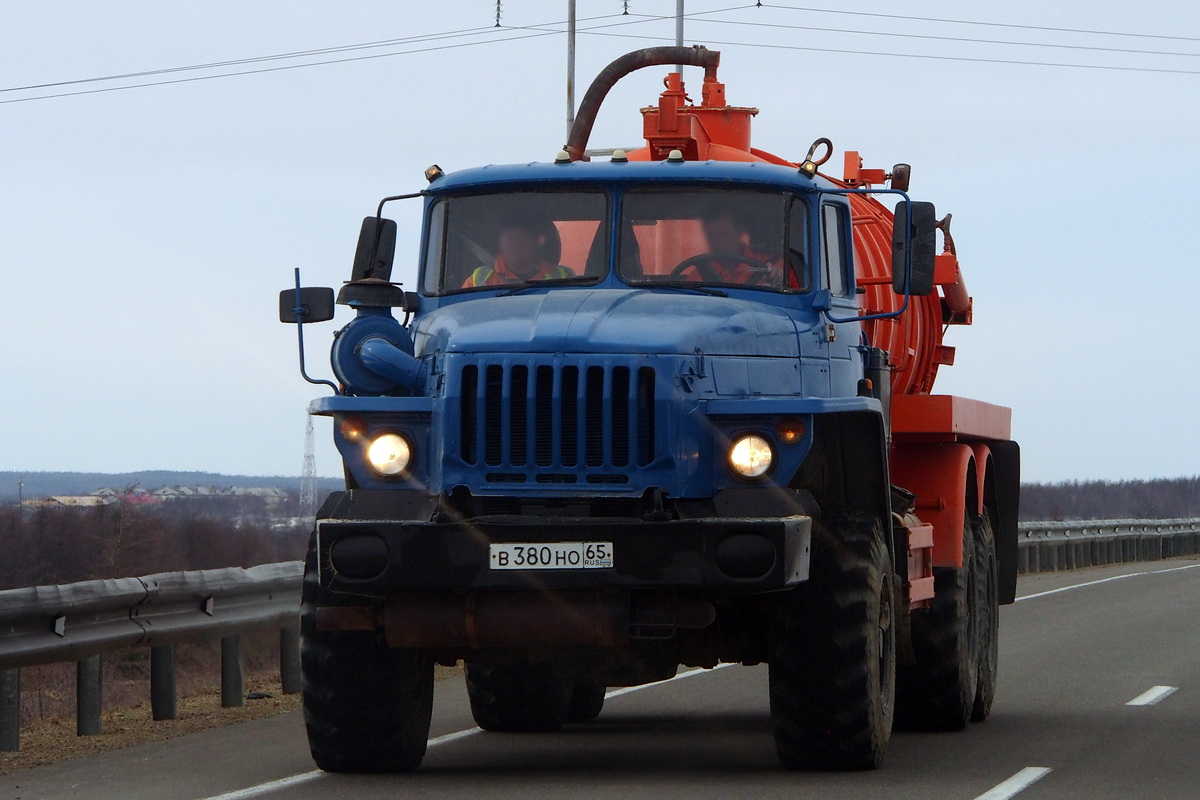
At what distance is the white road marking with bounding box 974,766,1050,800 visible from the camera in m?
8.82

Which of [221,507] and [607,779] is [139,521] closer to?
[221,507]

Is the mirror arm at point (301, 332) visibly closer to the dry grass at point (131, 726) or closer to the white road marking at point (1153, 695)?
the dry grass at point (131, 726)

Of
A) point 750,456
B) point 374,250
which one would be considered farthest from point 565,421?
point 374,250

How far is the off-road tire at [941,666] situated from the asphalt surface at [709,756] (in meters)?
0.19

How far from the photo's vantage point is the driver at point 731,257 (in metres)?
10.3

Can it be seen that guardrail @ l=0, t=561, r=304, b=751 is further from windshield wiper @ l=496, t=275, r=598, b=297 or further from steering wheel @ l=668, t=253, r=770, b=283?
steering wheel @ l=668, t=253, r=770, b=283

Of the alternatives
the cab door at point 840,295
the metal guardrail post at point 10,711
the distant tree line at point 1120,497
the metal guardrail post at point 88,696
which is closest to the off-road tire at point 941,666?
the cab door at point 840,295

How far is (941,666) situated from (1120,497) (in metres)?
121

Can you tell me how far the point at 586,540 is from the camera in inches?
342

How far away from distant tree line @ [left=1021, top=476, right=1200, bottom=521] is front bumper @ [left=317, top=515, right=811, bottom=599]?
286ft

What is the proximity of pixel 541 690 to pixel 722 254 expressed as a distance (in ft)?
9.73

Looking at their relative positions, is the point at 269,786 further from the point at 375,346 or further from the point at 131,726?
the point at 131,726

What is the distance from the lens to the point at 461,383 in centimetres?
907

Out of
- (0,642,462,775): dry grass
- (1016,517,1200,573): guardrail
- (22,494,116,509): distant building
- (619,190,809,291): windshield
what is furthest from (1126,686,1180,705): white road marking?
(22,494,116,509): distant building
